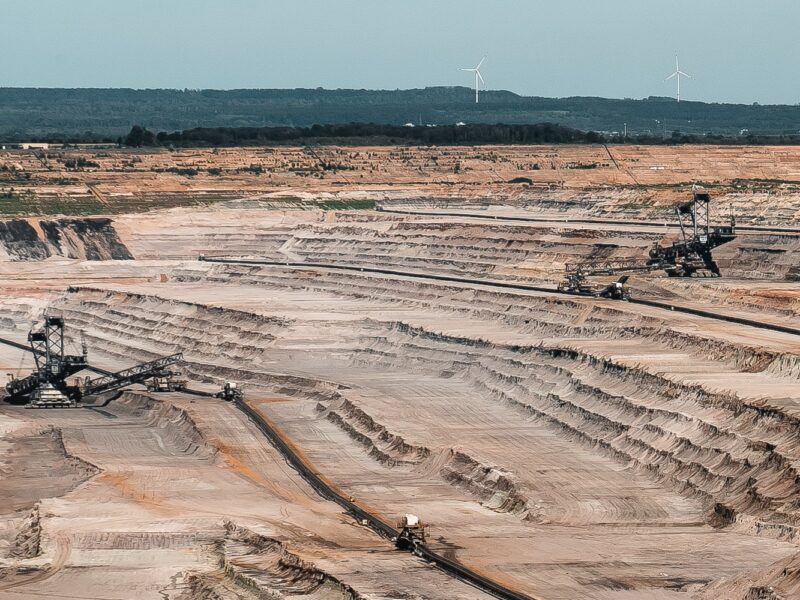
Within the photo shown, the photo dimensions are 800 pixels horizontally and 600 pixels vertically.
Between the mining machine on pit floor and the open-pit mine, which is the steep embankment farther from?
the mining machine on pit floor

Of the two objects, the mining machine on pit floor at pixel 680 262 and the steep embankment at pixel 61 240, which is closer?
the mining machine on pit floor at pixel 680 262

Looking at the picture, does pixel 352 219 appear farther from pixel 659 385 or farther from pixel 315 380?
pixel 659 385

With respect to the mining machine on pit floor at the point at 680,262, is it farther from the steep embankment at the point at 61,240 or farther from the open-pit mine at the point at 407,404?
Answer: the steep embankment at the point at 61,240

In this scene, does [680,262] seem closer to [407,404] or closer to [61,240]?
[407,404]

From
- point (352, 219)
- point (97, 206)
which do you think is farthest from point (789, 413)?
point (97, 206)

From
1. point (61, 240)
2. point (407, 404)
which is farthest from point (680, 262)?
point (61, 240)

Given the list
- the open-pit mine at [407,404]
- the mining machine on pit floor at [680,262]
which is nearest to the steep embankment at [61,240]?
the open-pit mine at [407,404]

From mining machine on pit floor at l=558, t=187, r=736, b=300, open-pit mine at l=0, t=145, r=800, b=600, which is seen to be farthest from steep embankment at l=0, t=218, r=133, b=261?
mining machine on pit floor at l=558, t=187, r=736, b=300
